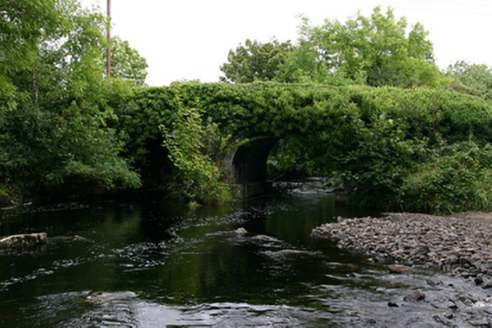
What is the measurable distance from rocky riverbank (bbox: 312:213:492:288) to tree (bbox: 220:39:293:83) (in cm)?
2861

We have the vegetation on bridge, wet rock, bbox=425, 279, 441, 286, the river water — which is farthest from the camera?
the vegetation on bridge

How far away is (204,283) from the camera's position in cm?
574

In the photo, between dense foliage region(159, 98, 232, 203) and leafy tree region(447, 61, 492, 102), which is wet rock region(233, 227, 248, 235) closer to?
dense foliage region(159, 98, 232, 203)

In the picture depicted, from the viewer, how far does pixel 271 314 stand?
14.7 feet

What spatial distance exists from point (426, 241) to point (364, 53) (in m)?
24.4

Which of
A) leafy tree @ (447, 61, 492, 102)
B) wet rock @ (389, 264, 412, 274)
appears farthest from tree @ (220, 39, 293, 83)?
wet rock @ (389, 264, 412, 274)

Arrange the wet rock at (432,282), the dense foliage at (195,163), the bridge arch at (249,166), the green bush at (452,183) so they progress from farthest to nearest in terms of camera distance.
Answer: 1. the bridge arch at (249,166)
2. the dense foliage at (195,163)
3. the green bush at (452,183)
4. the wet rock at (432,282)

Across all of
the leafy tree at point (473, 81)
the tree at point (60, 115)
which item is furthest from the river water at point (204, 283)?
the leafy tree at point (473, 81)

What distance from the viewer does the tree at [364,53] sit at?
2825cm

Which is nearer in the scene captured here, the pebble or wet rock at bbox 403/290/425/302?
wet rock at bbox 403/290/425/302

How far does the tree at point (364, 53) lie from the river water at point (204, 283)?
20286 millimetres

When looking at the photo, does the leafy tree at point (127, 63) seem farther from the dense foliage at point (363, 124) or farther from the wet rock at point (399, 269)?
the wet rock at point (399, 269)

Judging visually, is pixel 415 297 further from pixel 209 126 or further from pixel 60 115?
pixel 60 115

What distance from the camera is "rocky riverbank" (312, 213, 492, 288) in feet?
20.3
